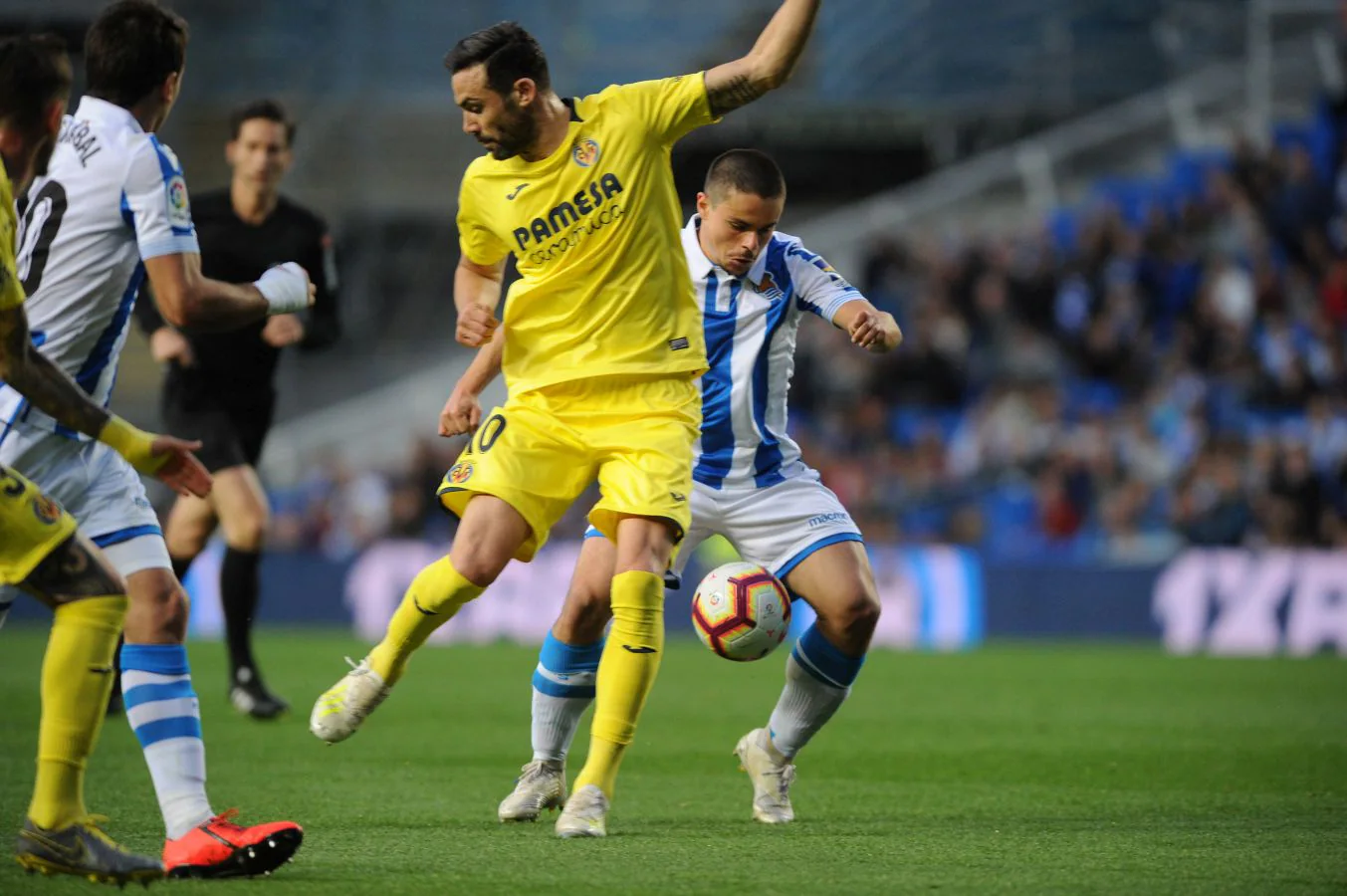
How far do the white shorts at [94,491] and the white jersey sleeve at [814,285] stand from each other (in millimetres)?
2537

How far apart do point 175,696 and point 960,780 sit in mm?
3553

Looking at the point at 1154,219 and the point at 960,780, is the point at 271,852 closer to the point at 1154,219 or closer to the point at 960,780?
the point at 960,780

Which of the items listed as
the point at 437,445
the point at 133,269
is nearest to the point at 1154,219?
the point at 437,445

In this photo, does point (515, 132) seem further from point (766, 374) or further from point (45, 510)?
point (45, 510)

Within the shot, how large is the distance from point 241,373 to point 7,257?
513 cm

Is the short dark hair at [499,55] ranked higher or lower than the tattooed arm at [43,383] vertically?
higher

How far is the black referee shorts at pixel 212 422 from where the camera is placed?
30.7 ft

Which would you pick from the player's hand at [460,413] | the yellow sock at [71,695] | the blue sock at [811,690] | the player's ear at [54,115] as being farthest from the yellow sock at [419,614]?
the player's ear at [54,115]

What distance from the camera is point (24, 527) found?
4473mm

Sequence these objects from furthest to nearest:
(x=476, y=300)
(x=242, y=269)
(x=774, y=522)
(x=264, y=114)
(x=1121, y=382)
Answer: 1. (x=1121, y=382)
2. (x=242, y=269)
3. (x=264, y=114)
4. (x=774, y=522)
5. (x=476, y=300)

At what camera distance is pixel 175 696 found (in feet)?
16.1

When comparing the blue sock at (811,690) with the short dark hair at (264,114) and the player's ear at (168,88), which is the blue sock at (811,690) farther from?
the short dark hair at (264,114)

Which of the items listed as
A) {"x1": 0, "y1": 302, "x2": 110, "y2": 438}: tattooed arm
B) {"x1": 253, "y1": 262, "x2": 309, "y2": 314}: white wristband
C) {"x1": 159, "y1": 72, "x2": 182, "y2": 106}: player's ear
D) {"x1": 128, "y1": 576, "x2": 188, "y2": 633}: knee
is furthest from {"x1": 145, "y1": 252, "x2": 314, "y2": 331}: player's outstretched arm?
{"x1": 128, "y1": 576, "x2": 188, "y2": 633}: knee

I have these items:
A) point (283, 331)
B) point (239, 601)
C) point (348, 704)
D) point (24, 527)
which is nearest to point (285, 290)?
point (24, 527)
